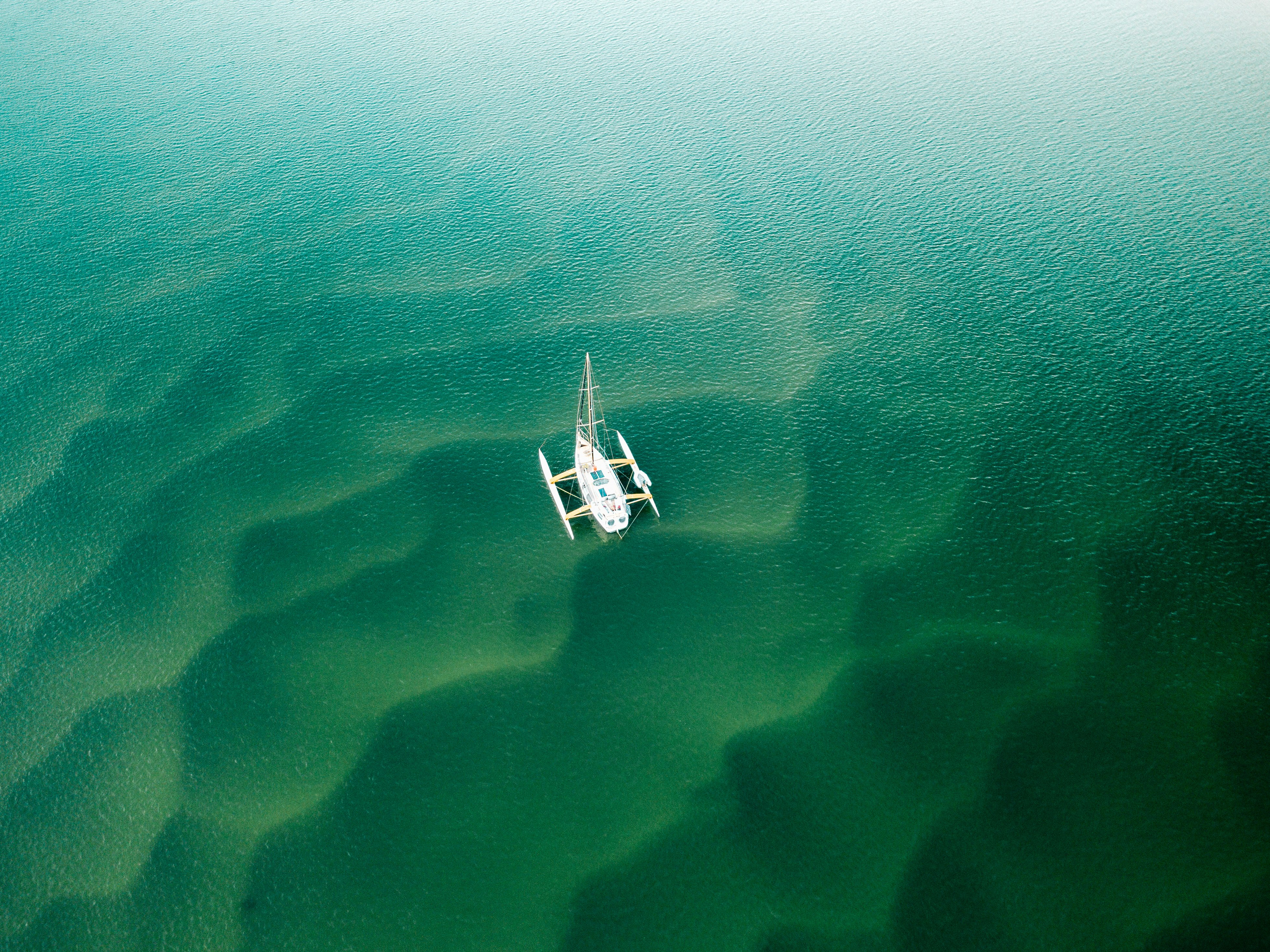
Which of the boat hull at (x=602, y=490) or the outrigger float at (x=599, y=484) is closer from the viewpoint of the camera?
the boat hull at (x=602, y=490)

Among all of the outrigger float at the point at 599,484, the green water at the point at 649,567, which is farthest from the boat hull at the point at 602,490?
the green water at the point at 649,567

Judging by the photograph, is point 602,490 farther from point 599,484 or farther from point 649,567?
point 649,567

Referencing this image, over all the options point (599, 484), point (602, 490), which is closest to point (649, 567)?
point (602, 490)

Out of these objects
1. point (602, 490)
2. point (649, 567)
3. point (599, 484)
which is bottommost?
point (649, 567)

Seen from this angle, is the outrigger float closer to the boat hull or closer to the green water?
the boat hull

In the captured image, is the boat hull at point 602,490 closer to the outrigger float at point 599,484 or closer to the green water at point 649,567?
the outrigger float at point 599,484

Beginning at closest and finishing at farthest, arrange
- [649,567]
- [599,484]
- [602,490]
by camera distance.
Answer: [649,567] < [602,490] < [599,484]

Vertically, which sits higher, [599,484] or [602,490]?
[599,484]

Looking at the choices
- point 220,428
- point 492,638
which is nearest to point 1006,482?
point 492,638
